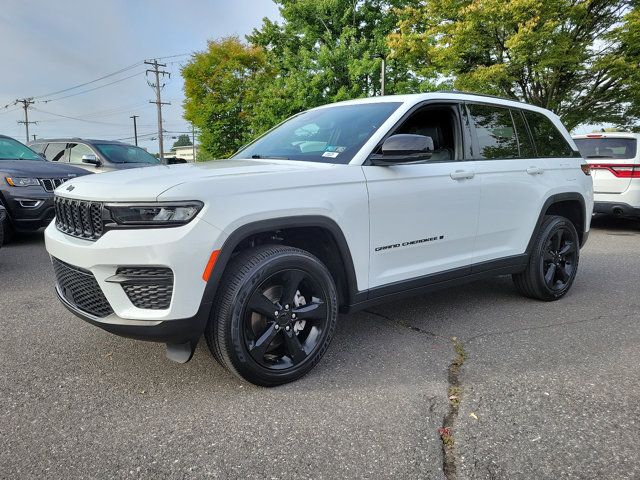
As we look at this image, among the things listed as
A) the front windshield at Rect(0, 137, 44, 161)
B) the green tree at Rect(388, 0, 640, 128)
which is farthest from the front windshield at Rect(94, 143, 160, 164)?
the green tree at Rect(388, 0, 640, 128)

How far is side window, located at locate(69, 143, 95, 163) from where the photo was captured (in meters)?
9.78

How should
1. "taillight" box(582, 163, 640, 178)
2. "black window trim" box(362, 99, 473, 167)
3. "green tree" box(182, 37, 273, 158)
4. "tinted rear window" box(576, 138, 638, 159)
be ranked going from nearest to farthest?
1. "black window trim" box(362, 99, 473, 167)
2. "taillight" box(582, 163, 640, 178)
3. "tinted rear window" box(576, 138, 638, 159)
4. "green tree" box(182, 37, 273, 158)

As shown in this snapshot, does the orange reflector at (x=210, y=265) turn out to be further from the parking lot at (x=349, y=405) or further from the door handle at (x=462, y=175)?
the door handle at (x=462, y=175)

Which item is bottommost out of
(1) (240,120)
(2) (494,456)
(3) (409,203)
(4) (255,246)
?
(2) (494,456)

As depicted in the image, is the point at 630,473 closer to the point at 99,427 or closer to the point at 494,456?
the point at 494,456

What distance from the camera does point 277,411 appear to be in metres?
2.57

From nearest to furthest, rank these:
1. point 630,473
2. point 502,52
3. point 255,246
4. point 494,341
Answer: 1. point 630,473
2. point 255,246
3. point 494,341
4. point 502,52

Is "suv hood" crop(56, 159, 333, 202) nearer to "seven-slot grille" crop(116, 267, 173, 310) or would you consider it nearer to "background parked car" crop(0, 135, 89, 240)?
"seven-slot grille" crop(116, 267, 173, 310)

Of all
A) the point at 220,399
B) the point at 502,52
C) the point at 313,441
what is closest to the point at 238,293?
the point at 220,399

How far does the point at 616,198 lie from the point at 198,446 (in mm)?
8440

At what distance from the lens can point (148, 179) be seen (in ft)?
8.48

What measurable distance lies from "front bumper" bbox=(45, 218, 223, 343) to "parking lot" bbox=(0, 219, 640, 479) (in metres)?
0.46

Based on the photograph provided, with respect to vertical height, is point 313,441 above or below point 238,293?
below

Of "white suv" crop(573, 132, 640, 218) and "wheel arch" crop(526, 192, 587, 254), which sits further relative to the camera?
"white suv" crop(573, 132, 640, 218)
